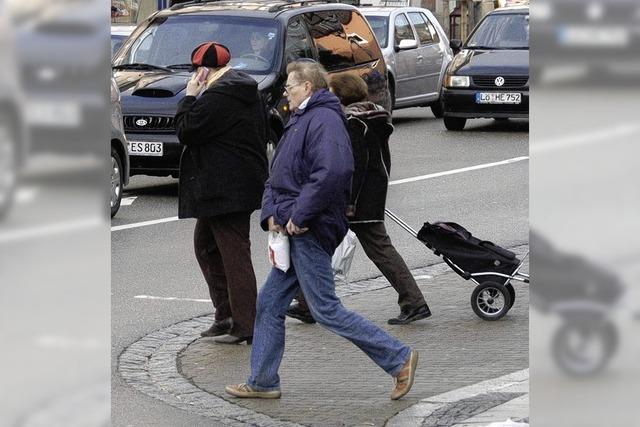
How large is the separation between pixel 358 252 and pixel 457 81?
10320 mm

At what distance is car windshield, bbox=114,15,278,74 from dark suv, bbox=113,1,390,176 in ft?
0.04

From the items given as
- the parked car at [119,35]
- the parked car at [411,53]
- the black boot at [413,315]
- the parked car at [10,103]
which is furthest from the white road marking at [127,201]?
the parked car at [10,103]

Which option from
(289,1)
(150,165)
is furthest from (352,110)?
(289,1)

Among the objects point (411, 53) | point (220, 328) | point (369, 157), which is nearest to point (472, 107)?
point (411, 53)

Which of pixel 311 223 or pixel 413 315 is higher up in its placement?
pixel 311 223

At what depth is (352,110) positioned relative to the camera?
321 inches

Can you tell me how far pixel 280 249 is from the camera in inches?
260

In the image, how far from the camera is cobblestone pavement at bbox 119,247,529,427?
6.53 meters

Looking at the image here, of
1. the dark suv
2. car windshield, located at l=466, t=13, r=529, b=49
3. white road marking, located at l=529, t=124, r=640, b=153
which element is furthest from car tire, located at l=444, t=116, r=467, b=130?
white road marking, located at l=529, t=124, r=640, b=153

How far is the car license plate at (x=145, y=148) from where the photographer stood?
14.7m

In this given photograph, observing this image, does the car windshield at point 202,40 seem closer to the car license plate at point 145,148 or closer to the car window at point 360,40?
the car license plate at point 145,148

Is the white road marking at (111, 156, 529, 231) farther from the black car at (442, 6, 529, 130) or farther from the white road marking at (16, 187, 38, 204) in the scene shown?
the white road marking at (16, 187, 38, 204)

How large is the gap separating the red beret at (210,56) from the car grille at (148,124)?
691 cm

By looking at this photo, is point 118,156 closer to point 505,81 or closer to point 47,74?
point 505,81
